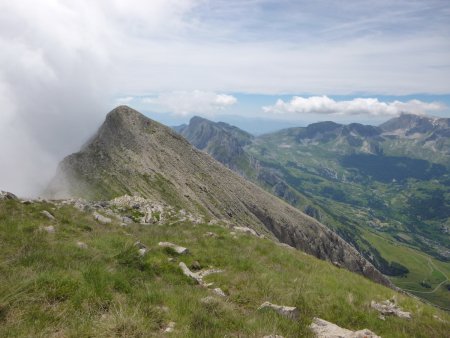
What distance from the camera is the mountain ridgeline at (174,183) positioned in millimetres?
97750

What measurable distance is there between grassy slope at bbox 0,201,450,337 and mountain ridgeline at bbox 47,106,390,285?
2838 inches

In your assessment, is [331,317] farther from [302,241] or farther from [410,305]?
[302,241]

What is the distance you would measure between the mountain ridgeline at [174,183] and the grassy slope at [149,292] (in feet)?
236

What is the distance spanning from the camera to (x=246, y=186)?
462 ft

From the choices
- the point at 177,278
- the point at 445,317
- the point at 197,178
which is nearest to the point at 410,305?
the point at 445,317

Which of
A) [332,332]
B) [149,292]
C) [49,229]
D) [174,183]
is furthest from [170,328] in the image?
[174,183]

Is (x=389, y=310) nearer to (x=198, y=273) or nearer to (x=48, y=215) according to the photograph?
(x=198, y=273)

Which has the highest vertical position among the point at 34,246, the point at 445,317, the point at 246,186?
the point at 34,246

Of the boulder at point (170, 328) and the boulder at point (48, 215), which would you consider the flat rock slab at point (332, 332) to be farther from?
the boulder at point (48, 215)

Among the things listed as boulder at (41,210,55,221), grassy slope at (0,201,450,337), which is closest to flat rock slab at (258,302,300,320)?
grassy slope at (0,201,450,337)

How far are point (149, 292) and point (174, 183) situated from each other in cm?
10308

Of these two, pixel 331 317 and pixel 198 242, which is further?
pixel 198 242

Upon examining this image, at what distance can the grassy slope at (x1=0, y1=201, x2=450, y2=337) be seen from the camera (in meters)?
7.95

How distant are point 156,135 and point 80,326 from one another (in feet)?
422
